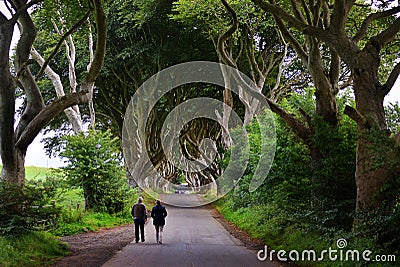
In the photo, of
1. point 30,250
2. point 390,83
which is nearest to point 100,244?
point 30,250

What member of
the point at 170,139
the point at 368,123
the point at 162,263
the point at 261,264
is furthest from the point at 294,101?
the point at 170,139

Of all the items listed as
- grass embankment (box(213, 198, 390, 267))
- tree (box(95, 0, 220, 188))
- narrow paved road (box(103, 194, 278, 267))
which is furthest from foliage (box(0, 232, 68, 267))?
tree (box(95, 0, 220, 188))

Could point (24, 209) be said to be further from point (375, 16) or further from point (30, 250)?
point (375, 16)

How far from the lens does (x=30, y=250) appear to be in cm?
1202

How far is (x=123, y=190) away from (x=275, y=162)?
35.6ft

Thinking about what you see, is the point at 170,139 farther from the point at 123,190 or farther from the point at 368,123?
the point at 368,123

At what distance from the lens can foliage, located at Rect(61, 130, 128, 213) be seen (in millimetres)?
22250

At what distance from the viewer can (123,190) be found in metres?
24.4

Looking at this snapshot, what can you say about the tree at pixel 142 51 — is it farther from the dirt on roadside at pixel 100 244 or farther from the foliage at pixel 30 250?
the foliage at pixel 30 250

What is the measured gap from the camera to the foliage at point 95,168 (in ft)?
73.0

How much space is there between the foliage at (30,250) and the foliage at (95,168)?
8.53 meters

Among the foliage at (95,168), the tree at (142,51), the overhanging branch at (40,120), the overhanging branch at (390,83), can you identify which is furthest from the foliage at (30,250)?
the tree at (142,51)

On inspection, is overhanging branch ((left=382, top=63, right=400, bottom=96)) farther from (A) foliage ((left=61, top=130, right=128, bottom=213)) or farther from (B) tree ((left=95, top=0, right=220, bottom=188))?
(B) tree ((left=95, top=0, right=220, bottom=188))

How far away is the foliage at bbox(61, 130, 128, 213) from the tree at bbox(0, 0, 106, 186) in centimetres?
859
